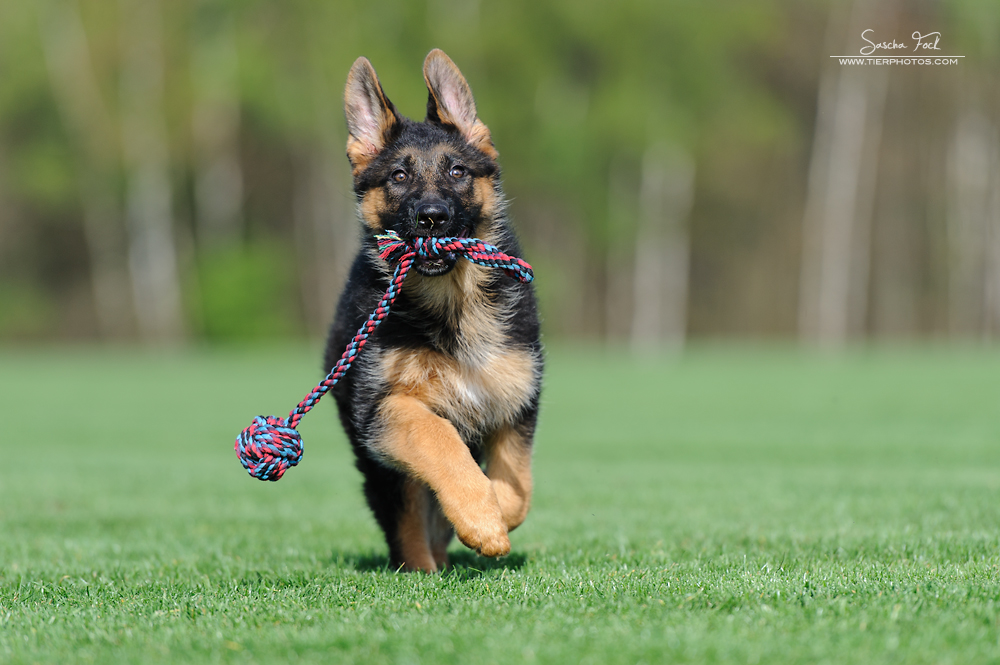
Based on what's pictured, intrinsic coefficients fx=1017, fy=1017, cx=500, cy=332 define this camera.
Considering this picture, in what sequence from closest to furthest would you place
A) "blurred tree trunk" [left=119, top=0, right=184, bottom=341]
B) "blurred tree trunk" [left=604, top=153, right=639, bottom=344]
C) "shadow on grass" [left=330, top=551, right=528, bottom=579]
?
1. "shadow on grass" [left=330, top=551, right=528, bottom=579]
2. "blurred tree trunk" [left=119, top=0, right=184, bottom=341]
3. "blurred tree trunk" [left=604, top=153, right=639, bottom=344]

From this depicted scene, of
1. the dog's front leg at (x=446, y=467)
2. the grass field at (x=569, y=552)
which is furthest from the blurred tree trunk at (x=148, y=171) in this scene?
the dog's front leg at (x=446, y=467)

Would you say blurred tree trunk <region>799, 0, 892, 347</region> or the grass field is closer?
the grass field

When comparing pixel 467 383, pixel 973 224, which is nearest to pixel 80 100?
pixel 973 224

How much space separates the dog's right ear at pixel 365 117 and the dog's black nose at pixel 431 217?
743 millimetres

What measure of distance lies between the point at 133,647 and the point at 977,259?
138ft

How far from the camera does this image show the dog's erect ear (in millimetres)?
4965

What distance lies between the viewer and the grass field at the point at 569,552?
2.89m

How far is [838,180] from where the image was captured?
3747 centimetres

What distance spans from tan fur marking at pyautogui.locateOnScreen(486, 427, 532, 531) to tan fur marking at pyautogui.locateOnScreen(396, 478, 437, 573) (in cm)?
35

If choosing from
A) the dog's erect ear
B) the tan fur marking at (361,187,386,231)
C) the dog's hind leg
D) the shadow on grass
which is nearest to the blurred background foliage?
the dog's erect ear

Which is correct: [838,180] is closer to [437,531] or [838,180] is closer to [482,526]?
[437,531]

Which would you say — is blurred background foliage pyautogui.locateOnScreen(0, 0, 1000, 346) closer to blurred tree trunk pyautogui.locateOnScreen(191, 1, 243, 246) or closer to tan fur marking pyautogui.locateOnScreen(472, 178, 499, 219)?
blurred tree trunk pyautogui.locateOnScreen(191, 1, 243, 246)

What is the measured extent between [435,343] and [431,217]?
0.53 metres

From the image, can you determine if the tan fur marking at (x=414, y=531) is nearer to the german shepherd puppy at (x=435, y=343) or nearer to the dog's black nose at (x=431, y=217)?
the german shepherd puppy at (x=435, y=343)
